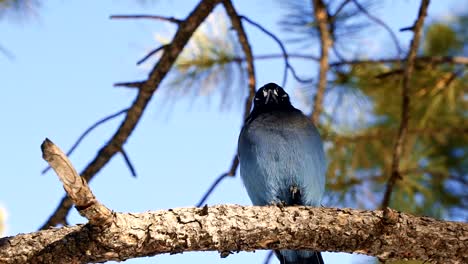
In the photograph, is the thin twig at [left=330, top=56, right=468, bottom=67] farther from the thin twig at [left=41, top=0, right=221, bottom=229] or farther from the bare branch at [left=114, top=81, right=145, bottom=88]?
the bare branch at [left=114, top=81, right=145, bottom=88]

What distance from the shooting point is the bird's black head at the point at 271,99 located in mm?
4230

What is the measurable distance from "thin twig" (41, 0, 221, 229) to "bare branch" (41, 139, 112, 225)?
153 centimetres

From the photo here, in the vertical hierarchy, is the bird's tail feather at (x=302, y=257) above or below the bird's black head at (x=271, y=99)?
below

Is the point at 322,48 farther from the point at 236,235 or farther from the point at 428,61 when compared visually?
the point at 236,235

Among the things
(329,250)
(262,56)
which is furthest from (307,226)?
(262,56)

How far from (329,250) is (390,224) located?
0.25m

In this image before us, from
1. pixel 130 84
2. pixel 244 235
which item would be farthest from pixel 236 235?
pixel 130 84

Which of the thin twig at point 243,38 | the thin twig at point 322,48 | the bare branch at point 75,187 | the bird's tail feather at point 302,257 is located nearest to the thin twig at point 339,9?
the thin twig at point 322,48

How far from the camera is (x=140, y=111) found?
447 centimetres

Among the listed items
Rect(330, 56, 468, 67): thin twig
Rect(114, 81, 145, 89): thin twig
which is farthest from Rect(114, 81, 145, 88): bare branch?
Rect(330, 56, 468, 67): thin twig

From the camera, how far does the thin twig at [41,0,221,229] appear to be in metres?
4.21

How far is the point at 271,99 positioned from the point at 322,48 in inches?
28.4

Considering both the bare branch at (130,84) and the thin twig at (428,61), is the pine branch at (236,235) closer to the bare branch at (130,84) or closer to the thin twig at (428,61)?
the bare branch at (130,84)

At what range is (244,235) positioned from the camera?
299cm
